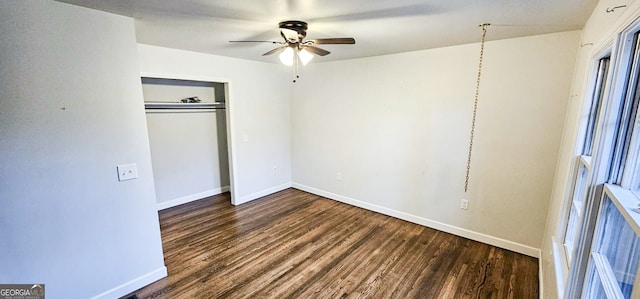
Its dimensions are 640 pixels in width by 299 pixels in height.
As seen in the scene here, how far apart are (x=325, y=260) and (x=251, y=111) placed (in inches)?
101

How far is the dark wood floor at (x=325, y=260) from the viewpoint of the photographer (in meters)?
2.28

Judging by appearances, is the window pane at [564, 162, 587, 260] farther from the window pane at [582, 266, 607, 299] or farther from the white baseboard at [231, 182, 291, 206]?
the white baseboard at [231, 182, 291, 206]

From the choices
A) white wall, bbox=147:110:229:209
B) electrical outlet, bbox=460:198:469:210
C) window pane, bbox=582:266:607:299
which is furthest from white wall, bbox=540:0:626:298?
white wall, bbox=147:110:229:209

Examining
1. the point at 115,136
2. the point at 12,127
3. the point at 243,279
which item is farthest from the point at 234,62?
the point at 243,279

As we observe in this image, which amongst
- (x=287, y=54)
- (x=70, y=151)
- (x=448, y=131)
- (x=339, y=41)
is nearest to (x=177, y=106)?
(x=70, y=151)

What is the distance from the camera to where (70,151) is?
1.87 metres

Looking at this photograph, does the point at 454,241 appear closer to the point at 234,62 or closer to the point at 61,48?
the point at 234,62

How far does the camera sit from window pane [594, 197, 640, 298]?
85cm

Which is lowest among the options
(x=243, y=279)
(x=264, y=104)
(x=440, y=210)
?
(x=243, y=279)

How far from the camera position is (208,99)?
4.24 m

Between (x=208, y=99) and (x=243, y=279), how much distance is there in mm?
2950

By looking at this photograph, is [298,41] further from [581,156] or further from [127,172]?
[581,156]

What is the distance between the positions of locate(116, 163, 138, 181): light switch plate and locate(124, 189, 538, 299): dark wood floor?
3.34ft

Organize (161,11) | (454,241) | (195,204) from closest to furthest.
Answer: (161,11)
(454,241)
(195,204)
